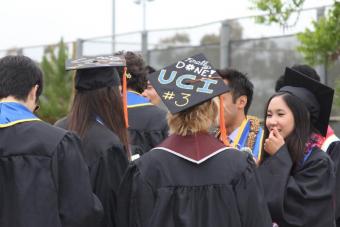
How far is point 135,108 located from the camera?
5938 mm

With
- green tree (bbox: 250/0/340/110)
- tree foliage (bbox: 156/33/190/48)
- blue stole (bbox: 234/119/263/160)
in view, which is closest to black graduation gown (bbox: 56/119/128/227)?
blue stole (bbox: 234/119/263/160)

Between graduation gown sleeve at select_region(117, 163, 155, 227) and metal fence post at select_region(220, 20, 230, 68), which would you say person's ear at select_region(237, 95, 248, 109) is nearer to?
graduation gown sleeve at select_region(117, 163, 155, 227)

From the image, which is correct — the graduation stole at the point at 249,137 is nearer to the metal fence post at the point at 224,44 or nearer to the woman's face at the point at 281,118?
the woman's face at the point at 281,118

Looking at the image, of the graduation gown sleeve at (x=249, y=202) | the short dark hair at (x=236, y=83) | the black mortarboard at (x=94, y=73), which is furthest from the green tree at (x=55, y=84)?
the graduation gown sleeve at (x=249, y=202)

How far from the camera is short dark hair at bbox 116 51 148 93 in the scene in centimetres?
582

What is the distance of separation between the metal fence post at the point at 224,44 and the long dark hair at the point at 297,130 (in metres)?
7.60

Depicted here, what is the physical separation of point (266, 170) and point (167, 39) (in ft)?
32.4

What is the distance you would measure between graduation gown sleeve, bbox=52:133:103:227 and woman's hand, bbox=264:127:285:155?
139 cm

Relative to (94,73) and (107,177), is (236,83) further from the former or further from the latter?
(107,177)

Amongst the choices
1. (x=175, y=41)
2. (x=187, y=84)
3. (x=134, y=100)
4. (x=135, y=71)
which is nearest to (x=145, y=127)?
(x=134, y=100)

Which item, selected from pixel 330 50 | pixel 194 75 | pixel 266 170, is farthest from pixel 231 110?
pixel 330 50

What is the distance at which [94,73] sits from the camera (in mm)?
4859

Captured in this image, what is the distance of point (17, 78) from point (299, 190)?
6.49 feet

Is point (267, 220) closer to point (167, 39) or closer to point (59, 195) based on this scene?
point (59, 195)
